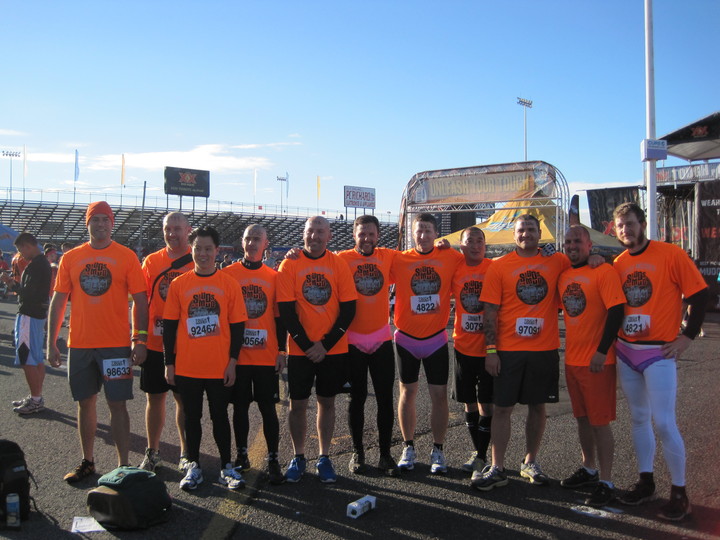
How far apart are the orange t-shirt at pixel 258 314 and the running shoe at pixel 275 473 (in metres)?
0.74

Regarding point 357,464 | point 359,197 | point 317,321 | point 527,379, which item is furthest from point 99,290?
point 359,197

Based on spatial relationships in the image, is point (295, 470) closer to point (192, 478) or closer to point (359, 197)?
point (192, 478)

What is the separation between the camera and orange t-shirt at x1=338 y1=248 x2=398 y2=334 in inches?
181

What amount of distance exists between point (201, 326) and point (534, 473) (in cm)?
269

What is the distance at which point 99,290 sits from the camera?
432cm

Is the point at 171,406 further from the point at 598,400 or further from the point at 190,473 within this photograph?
the point at 598,400

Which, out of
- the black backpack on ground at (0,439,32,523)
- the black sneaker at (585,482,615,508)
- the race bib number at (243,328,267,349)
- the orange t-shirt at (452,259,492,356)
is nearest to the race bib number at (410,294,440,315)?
the orange t-shirt at (452,259,492,356)

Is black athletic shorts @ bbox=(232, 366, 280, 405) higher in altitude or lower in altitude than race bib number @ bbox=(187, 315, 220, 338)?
lower

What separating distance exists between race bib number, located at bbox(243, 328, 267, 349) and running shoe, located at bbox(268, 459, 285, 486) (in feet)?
2.84

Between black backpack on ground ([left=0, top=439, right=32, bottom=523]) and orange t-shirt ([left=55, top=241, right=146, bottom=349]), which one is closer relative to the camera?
black backpack on ground ([left=0, top=439, right=32, bottom=523])

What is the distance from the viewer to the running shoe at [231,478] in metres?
4.07

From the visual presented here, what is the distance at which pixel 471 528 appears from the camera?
3496mm

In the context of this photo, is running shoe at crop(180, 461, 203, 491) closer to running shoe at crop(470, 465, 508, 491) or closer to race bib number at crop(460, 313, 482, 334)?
running shoe at crop(470, 465, 508, 491)

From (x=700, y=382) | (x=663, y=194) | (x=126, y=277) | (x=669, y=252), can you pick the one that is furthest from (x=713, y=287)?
(x=126, y=277)
